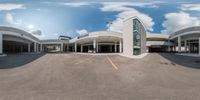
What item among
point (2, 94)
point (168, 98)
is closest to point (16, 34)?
point (2, 94)

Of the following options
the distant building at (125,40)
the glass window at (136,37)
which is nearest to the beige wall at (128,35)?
the distant building at (125,40)

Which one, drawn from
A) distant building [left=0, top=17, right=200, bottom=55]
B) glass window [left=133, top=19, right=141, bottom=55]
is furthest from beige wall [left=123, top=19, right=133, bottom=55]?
glass window [left=133, top=19, right=141, bottom=55]

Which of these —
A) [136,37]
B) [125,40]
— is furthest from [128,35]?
[136,37]

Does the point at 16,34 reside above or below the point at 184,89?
above

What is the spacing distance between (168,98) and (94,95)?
257cm

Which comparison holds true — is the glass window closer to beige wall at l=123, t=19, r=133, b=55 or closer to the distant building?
the distant building

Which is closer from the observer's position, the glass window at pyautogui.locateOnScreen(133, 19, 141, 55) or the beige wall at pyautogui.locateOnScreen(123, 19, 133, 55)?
the beige wall at pyautogui.locateOnScreen(123, 19, 133, 55)

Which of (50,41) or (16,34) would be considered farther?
(50,41)

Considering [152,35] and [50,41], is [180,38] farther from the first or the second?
[50,41]

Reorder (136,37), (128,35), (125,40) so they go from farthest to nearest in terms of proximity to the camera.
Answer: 1. (136,37)
2. (125,40)
3. (128,35)

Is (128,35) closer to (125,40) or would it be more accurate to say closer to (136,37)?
(125,40)

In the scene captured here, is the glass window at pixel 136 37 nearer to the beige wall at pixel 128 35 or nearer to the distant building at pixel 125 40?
the distant building at pixel 125 40

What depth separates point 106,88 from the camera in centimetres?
905

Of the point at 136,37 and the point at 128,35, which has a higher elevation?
the point at 128,35
